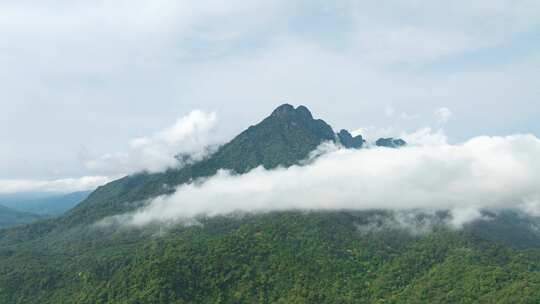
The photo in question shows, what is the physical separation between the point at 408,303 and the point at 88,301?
441ft

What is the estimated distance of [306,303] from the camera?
19362 centimetres

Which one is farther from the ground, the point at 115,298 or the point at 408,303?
the point at 115,298

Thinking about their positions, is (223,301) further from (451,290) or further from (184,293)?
(451,290)

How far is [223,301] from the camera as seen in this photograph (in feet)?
655

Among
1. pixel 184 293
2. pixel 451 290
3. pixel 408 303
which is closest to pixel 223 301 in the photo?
pixel 184 293

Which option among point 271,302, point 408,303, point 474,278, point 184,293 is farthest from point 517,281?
point 184,293

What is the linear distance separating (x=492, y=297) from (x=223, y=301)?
10643cm

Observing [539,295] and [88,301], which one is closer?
[539,295]

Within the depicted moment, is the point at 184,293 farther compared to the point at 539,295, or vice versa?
the point at 184,293

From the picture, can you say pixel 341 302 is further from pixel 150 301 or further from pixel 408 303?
pixel 150 301

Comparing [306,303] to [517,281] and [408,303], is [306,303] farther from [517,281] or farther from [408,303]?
[517,281]

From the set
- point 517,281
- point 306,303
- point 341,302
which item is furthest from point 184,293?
point 517,281

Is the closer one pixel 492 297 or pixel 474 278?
pixel 492 297

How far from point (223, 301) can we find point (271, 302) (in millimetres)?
20246
